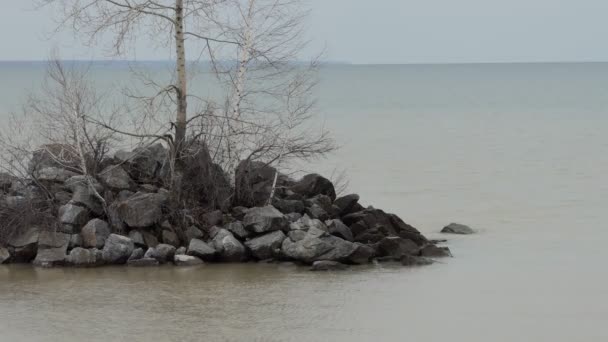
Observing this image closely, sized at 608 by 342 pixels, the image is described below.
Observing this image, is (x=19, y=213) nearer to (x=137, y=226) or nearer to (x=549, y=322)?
(x=137, y=226)

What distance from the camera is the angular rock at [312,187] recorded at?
19422 millimetres

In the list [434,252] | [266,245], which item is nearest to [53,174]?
[266,245]

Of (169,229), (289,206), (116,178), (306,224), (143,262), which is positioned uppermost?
(116,178)

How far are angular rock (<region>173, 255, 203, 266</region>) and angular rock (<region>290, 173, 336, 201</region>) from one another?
3165 millimetres

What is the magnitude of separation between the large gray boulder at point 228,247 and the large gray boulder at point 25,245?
3.06 metres

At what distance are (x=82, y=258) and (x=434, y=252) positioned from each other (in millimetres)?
6254

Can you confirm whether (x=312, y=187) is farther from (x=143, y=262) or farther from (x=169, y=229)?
(x=143, y=262)

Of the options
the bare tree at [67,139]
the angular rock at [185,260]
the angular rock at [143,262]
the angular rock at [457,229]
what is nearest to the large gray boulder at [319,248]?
the angular rock at [185,260]

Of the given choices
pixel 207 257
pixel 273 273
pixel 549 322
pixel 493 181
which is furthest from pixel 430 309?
pixel 493 181

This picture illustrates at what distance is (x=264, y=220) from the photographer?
17219mm

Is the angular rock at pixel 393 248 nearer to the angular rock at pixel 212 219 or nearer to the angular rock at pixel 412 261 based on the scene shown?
the angular rock at pixel 412 261

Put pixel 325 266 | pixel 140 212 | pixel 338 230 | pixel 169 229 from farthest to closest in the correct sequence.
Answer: pixel 338 230, pixel 169 229, pixel 140 212, pixel 325 266

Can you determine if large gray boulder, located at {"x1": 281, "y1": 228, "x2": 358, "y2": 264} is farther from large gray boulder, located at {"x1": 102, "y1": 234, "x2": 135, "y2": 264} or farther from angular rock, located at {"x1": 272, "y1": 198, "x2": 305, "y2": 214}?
large gray boulder, located at {"x1": 102, "y1": 234, "x2": 135, "y2": 264}

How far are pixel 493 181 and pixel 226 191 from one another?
14.6 meters
